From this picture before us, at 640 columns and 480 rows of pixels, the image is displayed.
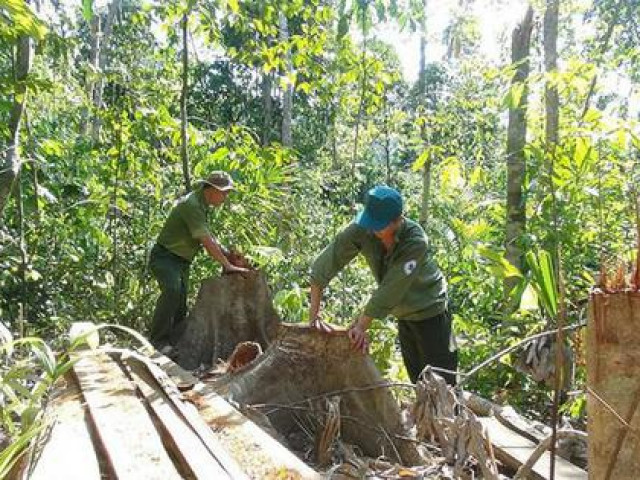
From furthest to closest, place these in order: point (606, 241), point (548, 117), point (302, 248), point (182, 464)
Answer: point (302, 248)
point (548, 117)
point (606, 241)
point (182, 464)

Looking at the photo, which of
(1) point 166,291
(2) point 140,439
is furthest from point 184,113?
(2) point 140,439

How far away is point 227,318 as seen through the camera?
5.86 m

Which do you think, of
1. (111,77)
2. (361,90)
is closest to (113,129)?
(111,77)

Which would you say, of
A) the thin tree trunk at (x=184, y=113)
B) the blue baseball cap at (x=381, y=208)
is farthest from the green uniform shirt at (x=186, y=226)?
the blue baseball cap at (x=381, y=208)

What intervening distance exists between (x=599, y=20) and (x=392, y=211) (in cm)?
918

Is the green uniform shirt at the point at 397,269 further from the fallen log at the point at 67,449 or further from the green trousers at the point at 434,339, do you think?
the fallen log at the point at 67,449

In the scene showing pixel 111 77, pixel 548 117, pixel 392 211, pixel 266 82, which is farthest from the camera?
pixel 266 82

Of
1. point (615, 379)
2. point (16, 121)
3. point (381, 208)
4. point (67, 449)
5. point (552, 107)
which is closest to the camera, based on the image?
point (615, 379)

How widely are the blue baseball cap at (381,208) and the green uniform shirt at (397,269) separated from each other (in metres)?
0.22

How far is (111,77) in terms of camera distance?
7152mm

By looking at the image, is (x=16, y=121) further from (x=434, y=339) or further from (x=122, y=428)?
(x=122, y=428)

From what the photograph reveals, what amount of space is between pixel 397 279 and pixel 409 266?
4.5 inches

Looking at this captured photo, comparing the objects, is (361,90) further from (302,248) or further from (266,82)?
(266,82)

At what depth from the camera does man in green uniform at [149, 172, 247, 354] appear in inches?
230
